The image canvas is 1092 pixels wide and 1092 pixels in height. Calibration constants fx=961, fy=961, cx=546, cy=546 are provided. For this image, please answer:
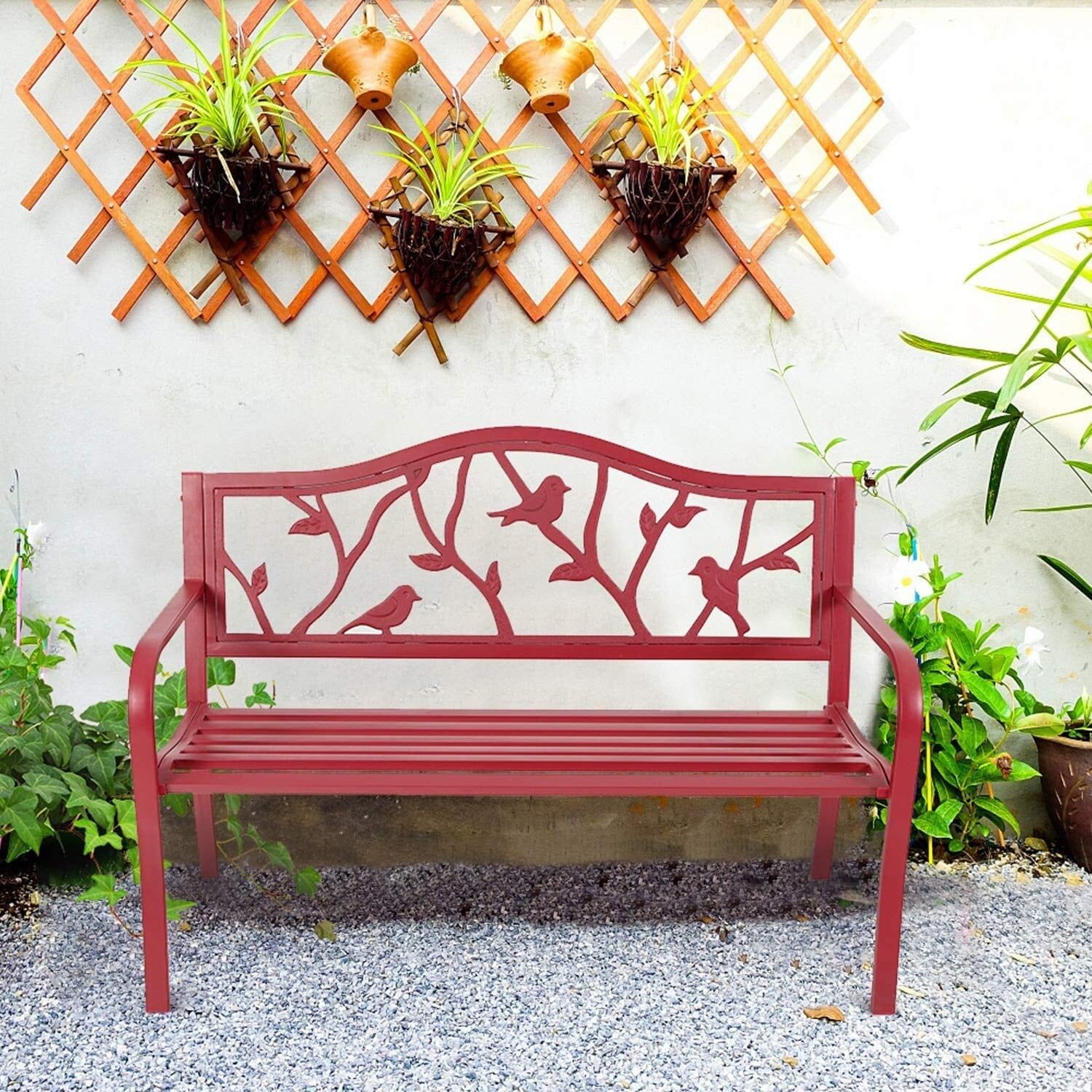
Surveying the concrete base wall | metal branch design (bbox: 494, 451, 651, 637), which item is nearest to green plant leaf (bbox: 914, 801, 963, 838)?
the concrete base wall

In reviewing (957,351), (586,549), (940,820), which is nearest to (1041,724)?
(940,820)

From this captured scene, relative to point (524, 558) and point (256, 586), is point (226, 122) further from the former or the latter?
point (524, 558)

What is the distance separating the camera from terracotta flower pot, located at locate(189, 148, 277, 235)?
1.72m

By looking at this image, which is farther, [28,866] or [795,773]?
[28,866]

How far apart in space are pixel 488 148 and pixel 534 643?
96 cm

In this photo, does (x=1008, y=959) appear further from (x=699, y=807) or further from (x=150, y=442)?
(x=150, y=442)

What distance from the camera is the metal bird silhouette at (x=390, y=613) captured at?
168 cm

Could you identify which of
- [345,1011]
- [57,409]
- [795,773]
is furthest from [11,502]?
[795,773]

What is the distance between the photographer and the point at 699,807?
1985 millimetres

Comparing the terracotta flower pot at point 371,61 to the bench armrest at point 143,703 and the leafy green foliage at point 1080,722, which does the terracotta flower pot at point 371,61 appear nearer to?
the bench armrest at point 143,703

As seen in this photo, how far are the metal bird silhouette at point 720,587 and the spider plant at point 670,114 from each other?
716 mm

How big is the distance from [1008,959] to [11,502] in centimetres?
204

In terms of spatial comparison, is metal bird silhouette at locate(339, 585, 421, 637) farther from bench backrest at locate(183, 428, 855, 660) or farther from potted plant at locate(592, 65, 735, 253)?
potted plant at locate(592, 65, 735, 253)

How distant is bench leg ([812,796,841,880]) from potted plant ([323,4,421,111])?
61.2 inches
